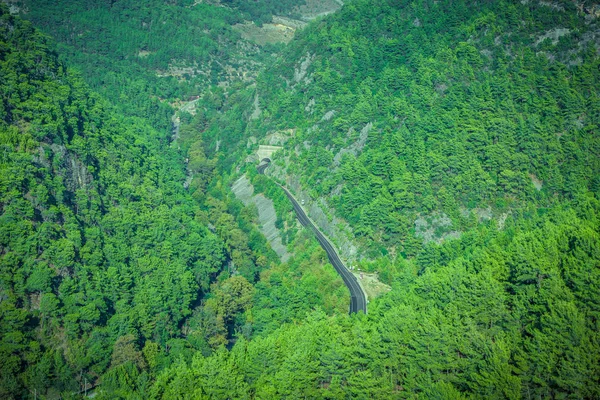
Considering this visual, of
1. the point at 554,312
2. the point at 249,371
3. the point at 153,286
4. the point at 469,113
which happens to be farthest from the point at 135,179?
the point at 554,312

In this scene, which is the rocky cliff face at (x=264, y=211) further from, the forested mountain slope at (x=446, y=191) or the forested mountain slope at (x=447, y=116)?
the forested mountain slope at (x=447, y=116)

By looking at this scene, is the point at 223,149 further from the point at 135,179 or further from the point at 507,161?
the point at 507,161

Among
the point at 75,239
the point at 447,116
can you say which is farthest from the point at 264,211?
the point at 75,239

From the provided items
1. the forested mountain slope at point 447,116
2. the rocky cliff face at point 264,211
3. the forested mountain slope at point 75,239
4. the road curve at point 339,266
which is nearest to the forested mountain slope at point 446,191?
the forested mountain slope at point 447,116

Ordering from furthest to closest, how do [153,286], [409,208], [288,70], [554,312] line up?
[288,70]
[409,208]
[153,286]
[554,312]

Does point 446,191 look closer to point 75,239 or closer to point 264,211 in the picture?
point 264,211

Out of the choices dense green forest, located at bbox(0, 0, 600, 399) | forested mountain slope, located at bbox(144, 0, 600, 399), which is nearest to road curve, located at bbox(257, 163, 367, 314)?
dense green forest, located at bbox(0, 0, 600, 399)
